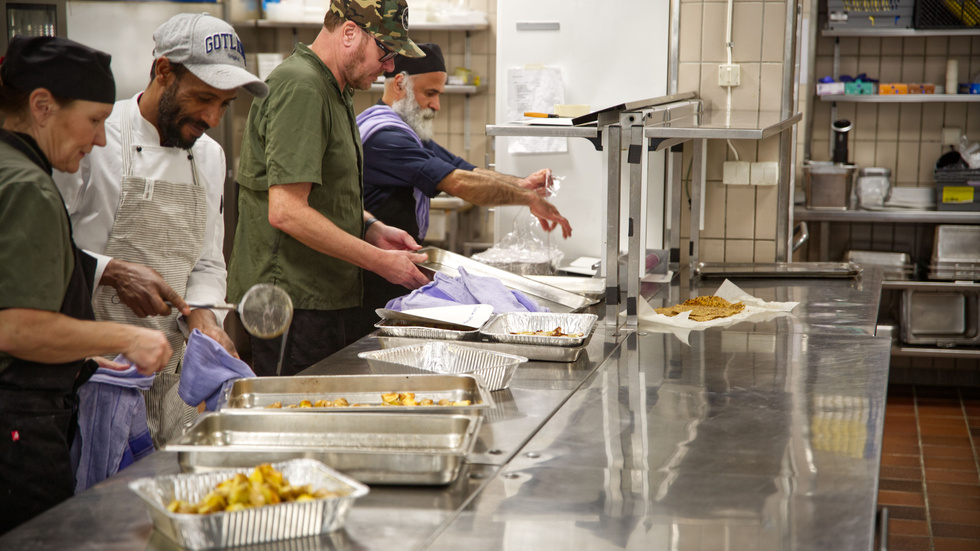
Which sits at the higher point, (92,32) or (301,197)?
(92,32)

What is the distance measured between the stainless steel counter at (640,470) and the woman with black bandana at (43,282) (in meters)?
0.23

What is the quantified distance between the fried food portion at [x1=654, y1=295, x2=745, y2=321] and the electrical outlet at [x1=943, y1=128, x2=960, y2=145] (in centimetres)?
302

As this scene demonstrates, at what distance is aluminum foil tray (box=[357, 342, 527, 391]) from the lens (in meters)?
1.97

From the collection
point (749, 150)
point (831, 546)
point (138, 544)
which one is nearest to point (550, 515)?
point (831, 546)

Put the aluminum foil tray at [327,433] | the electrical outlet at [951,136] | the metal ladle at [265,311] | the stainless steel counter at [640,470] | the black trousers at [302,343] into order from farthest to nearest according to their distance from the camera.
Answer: the electrical outlet at [951,136]
the black trousers at [302,343]
the metal ladle at [265,311]
the aluminum foil tray at [327,433]
the stainless steel counter at [640,470]

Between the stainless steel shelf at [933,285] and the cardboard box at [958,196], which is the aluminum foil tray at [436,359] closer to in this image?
the stainless steel shelf at [933,285]

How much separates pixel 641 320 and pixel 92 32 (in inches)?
134

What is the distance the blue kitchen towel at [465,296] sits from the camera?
2428mm

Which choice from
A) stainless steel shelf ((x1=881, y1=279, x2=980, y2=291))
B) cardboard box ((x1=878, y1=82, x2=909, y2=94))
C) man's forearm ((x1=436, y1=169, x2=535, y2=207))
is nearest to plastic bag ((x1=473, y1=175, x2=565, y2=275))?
man's forearm ((x1=436, y1=169, x2=535, y2=207))

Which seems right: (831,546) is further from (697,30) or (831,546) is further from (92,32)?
(92,32)

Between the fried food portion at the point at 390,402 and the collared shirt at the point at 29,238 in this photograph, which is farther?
the fried food portion at the point at 390,402

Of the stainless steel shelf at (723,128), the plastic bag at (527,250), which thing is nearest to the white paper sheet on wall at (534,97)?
the plastic bag at (527,250)

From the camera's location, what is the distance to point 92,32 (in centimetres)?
464

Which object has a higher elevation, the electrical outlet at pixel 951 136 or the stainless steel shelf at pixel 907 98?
the stainless steel shelf at pixel 907 98
